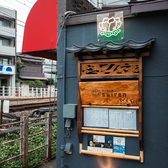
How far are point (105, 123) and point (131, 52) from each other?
5.99 ft

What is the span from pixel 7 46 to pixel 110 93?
117ft

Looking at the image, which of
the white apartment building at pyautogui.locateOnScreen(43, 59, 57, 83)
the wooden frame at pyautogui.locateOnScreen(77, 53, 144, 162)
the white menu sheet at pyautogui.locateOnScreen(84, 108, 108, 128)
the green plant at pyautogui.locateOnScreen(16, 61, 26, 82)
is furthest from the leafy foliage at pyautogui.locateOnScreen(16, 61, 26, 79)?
the white menu sheet at pyautogui.locateOnScreen(84, 108, 108, 128)

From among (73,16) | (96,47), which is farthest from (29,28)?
(96,47)

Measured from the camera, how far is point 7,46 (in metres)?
36.6

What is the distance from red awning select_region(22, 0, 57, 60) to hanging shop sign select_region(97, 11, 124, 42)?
1458mm

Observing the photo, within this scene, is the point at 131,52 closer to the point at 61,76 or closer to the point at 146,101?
the point at 146,101

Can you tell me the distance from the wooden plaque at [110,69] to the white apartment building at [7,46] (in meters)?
33.4

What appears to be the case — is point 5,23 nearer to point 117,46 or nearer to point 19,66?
point 19,66

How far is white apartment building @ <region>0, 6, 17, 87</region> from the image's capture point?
3575 cm

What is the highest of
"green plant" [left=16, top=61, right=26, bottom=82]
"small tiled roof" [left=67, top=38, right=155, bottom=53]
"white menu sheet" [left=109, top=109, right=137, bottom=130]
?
"green plant" [left=16, top=61, right=26, bottom=82]

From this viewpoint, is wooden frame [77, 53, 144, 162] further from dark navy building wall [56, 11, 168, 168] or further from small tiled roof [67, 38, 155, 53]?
small tiled roof [67, 38, 155, 53]

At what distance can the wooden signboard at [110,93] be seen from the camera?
466 centimetres

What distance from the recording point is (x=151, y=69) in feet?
15.3

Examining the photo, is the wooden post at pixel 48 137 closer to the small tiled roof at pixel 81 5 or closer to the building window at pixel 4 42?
the small tiled roof at pixel 81 5
